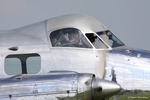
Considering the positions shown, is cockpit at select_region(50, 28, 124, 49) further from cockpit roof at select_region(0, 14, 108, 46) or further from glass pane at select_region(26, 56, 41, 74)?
glass pane at select_region(26, 56, 41, 74)

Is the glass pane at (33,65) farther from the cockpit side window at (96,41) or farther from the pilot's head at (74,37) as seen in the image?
the cockpit side window at (96,41)

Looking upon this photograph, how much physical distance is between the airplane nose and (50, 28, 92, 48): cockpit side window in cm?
331

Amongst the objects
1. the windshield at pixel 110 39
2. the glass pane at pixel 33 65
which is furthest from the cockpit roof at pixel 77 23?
the glass pane at pixel 33 65

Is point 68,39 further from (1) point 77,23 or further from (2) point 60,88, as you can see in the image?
(2) point 60,88

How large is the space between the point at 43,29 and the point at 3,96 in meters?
4.25

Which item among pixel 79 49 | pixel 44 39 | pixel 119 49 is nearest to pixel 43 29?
pixel 44 39

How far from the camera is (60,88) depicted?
14312mm

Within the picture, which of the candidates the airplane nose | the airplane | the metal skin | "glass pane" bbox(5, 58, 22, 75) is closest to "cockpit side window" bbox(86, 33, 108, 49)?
the airplane

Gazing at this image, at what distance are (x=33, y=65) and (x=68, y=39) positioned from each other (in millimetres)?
1597

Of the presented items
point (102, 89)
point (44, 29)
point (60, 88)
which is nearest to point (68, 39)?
point (44, 29)

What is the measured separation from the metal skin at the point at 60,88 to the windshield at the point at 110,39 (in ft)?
12.3

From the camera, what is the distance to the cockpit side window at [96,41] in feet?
58.0

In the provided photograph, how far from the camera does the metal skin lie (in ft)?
46.5

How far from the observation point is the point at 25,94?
1433cm
